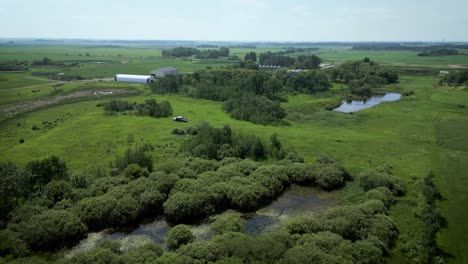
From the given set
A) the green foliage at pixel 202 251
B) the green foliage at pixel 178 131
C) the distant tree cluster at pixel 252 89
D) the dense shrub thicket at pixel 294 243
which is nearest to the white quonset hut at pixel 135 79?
the distant tree cluster at pixel 252 89

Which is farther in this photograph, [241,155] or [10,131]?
[10,131]

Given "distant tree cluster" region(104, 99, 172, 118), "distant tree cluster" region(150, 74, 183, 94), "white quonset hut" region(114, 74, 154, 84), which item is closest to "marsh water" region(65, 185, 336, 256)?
"distant tree cluster" region(104, 99, 172, 118)

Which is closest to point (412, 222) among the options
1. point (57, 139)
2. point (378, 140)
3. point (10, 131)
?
point (378, 140)

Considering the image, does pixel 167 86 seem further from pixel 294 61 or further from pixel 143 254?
pixel 294 61

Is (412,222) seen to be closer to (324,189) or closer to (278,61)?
(324,189)

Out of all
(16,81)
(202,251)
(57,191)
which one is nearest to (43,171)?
(57,191)

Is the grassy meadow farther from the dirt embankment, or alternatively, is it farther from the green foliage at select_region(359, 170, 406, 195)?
the dirt embankment
